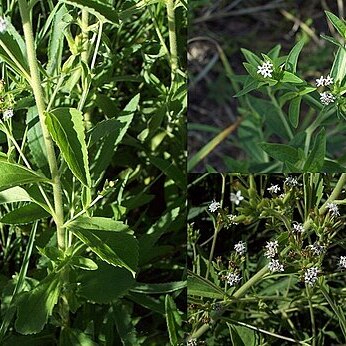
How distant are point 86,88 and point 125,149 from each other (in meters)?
0.30

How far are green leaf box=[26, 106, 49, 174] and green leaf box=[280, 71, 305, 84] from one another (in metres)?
0.28

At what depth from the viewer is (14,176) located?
73cm

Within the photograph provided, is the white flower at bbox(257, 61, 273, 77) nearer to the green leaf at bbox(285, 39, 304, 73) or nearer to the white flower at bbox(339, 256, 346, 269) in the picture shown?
the green leaf at bbox(285, 39, 304, 73)

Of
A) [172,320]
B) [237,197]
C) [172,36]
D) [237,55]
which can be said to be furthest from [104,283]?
[237,55]

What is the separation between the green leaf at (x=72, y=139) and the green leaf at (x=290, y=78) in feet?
0.68

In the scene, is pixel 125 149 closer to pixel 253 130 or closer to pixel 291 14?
pixel 253 130

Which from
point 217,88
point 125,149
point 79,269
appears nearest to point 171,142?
point 125,149

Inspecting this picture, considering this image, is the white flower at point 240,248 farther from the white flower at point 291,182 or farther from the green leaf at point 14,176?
the green leaf at point 14,176

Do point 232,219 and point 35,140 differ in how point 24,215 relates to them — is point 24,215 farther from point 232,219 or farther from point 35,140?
point 232,219

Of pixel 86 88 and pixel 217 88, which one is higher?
pixel 86 88

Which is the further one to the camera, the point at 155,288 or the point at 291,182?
the point at 155,288

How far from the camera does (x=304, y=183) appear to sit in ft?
2.56

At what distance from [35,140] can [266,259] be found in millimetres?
290

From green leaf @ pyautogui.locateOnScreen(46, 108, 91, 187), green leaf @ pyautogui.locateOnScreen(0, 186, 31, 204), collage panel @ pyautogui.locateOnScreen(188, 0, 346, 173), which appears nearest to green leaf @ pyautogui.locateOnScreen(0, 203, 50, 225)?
green leaf @ pyautogui.locateOnScreen(0, 186, 31, 204)
